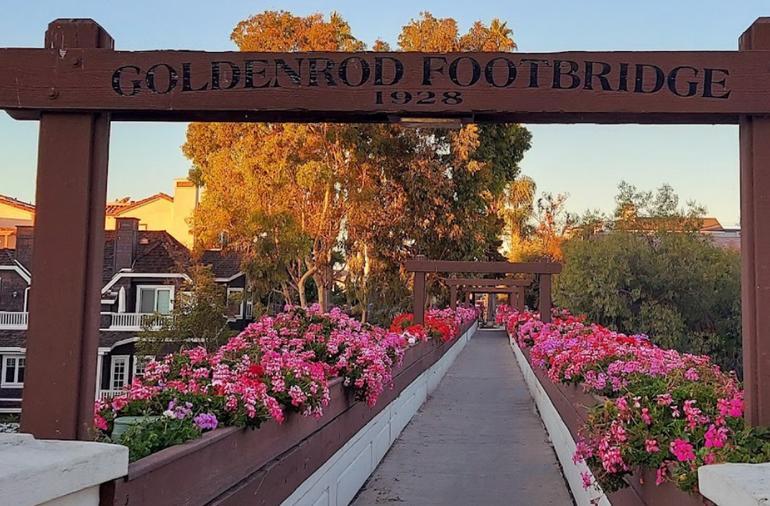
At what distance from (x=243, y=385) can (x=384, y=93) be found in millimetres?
1470

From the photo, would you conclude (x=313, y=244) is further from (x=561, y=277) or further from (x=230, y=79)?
(x=230, y=79)

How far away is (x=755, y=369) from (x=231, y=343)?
3.59 meters

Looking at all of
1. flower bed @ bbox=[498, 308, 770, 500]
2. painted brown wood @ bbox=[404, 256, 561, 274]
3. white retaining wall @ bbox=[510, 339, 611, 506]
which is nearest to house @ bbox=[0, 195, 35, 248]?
painted brown wood @ bbox=[404, 256, 561, 274]

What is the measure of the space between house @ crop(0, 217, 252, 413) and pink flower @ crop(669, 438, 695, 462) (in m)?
26.8

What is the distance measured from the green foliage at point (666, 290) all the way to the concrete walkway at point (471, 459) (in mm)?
11622

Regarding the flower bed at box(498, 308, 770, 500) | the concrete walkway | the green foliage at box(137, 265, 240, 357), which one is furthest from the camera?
the green foliage at box(137, 265, 240, 357)

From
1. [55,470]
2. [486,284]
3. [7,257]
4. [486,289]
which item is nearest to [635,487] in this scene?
[55,470]

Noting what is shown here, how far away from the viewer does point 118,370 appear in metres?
31.1

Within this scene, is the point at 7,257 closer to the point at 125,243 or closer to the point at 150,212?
the point at 125,243

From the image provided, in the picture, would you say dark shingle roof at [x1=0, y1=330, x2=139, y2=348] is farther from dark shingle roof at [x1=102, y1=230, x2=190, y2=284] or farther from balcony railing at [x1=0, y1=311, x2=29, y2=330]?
dark shingle roof at [x1=102, y1=230, x2=190, y2=284]

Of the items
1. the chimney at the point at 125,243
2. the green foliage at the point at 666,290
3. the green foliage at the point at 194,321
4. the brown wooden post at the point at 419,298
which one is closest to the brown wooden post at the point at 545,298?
the brown wooden post at the point at 419,298

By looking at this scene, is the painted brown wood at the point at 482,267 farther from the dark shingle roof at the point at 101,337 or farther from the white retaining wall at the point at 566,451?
the dark shingle roof at the point at 101,337

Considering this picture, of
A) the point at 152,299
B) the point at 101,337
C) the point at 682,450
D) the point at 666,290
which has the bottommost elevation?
the point at 101,337

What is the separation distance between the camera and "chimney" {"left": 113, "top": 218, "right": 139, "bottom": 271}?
31188 millimetres
